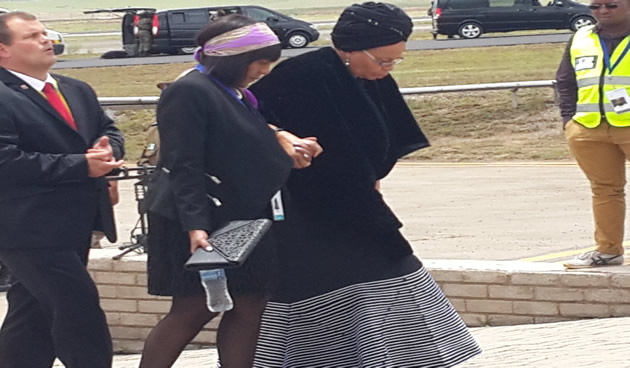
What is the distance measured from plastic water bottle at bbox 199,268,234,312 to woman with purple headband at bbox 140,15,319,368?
11 centimetres

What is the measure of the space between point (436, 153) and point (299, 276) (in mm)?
12032

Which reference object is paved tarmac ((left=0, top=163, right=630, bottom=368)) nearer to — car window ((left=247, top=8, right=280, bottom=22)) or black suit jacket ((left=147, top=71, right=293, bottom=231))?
black suit jacket ((left=147, top=71, right=293, bottom=231))

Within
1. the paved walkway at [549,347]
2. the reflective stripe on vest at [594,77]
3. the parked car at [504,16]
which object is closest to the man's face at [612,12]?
the reflective stripe on vest at [594,77]

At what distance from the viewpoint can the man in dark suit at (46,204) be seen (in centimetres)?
507

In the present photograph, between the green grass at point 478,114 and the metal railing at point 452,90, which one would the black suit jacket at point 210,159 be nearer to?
the green grass at point 478,114

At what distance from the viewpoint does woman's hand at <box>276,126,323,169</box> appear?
491 cm

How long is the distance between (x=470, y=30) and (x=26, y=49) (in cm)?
3213

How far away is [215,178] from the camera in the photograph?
4.83m

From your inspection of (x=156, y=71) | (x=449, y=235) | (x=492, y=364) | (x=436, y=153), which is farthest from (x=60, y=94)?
(x=156, y=71)

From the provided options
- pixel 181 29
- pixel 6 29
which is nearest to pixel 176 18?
pixel 181 29

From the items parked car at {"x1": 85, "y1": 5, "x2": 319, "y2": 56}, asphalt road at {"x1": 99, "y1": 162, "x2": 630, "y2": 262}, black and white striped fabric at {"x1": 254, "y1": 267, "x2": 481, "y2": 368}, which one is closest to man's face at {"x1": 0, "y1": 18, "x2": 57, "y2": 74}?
black and white striped fabric at {"x1": 254, "y1": 267, "x2": 481, "y2": 368}

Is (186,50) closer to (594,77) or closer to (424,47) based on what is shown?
(424,47)

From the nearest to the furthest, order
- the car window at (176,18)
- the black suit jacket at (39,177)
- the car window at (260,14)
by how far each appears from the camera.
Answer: the black suit jacket at (39,177)
the car window at (176,18)
the car window at (260,14)

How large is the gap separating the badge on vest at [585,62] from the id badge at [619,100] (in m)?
0.19
